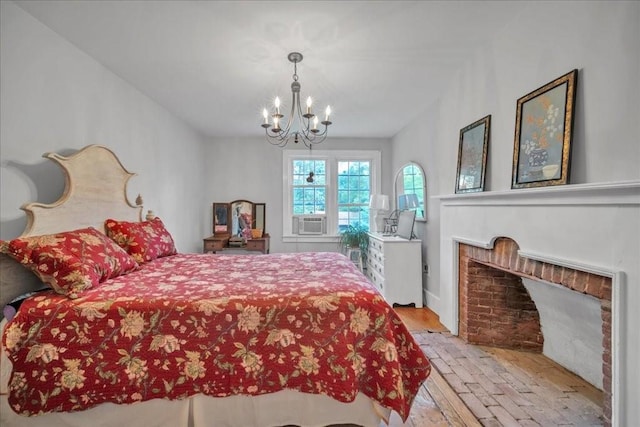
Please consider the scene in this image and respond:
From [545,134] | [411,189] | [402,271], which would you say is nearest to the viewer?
[545,134]

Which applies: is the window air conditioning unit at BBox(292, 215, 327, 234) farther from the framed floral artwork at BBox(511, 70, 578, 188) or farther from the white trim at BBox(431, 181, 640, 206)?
the framed floral artwork at BBox(511, 70, 578, 188)

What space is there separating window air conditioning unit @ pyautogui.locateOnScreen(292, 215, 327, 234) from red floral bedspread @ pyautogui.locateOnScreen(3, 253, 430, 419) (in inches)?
139

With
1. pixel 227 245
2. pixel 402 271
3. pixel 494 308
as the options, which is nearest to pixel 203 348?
pixel 494 308


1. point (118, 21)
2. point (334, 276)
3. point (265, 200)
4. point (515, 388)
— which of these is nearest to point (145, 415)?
point (334, 276)

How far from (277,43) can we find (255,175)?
300 cm

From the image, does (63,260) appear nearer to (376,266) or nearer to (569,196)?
(569,196)

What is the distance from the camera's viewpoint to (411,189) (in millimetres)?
4359

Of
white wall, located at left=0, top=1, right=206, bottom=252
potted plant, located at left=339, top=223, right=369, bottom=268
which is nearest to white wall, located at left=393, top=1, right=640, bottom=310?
potted plant, located at left=339, top=223, right=369, bottom=268

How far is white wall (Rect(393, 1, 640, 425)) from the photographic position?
4.38ft

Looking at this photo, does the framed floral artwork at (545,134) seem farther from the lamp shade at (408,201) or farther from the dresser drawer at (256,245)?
the dresser drawer at (256,245)

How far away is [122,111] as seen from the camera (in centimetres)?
296

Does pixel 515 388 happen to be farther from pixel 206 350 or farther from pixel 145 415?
pixel 145 415

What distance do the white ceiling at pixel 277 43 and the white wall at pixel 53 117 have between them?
13cm

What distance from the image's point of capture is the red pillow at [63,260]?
1.58 m
